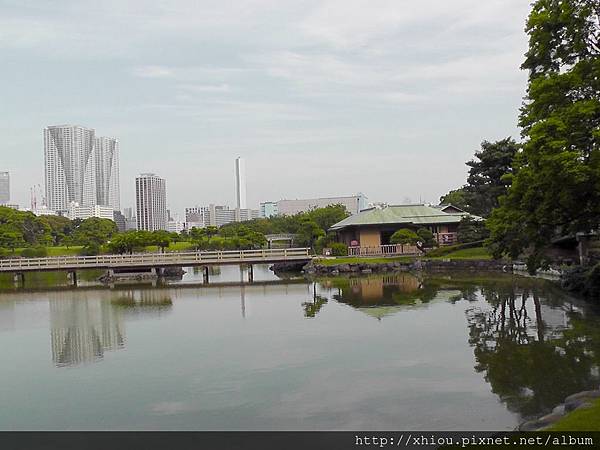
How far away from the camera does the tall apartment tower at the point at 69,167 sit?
138 meters

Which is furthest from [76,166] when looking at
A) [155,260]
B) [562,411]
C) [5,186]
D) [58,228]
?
[562,411]

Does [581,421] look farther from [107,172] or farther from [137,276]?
[107,172]

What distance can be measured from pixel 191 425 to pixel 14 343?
342 inches

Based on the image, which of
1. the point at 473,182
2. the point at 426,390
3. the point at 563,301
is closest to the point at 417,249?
the point at 473,182

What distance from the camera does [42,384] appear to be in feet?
32.9

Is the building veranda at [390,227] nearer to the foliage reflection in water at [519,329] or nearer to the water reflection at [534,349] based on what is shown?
the foliage reflection in water at [519,329]

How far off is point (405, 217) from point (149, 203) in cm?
10556

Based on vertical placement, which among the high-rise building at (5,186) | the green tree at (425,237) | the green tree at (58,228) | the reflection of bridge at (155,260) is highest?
the high-rise building at (5,186)

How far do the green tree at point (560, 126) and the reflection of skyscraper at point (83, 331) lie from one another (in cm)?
1046

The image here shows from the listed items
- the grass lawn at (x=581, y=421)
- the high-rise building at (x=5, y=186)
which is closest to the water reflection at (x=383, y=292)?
the grass lawn at (x=581, y=421)

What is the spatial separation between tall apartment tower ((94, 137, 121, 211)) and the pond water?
137561 mm

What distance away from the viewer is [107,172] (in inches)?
6186

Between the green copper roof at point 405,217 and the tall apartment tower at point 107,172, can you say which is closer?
the green copper roof at point 405,217

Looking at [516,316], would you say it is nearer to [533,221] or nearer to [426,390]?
[533,221]
